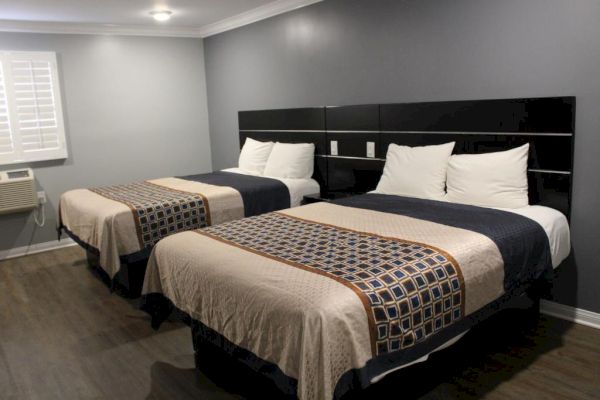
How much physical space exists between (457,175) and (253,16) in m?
2.87

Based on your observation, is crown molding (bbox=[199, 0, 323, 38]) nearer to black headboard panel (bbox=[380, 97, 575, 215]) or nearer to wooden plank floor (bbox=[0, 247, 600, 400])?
black headboard panel (bbox=[380, 97, 575, 215])

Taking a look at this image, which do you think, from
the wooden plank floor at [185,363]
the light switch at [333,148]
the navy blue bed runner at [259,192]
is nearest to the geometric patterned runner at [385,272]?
the wooden plank floor at [185,363]

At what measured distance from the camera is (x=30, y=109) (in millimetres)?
4711

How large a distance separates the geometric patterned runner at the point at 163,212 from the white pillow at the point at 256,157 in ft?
3.33

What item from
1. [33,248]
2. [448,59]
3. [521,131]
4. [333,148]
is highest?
[448,59]

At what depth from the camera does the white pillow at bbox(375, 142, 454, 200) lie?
3.21m

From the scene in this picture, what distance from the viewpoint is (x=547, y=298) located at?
3.08m

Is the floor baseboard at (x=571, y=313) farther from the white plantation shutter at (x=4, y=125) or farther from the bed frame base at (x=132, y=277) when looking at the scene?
the white plantation shutter at (x=4, y=125)

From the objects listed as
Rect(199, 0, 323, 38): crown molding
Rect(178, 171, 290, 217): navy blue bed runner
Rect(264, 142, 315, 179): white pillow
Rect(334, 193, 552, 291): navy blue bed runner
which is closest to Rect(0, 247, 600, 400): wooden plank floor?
Rect(334, 193, 552, 291): navy blue bed runner

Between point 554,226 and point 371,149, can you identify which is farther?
point 371,149

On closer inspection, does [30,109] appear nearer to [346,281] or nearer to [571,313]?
[346,281]

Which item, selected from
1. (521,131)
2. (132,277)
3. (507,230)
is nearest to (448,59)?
(521,131)

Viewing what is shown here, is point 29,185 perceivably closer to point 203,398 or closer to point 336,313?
point 203,398

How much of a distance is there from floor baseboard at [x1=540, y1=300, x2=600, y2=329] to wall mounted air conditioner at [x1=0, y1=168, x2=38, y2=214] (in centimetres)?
444
